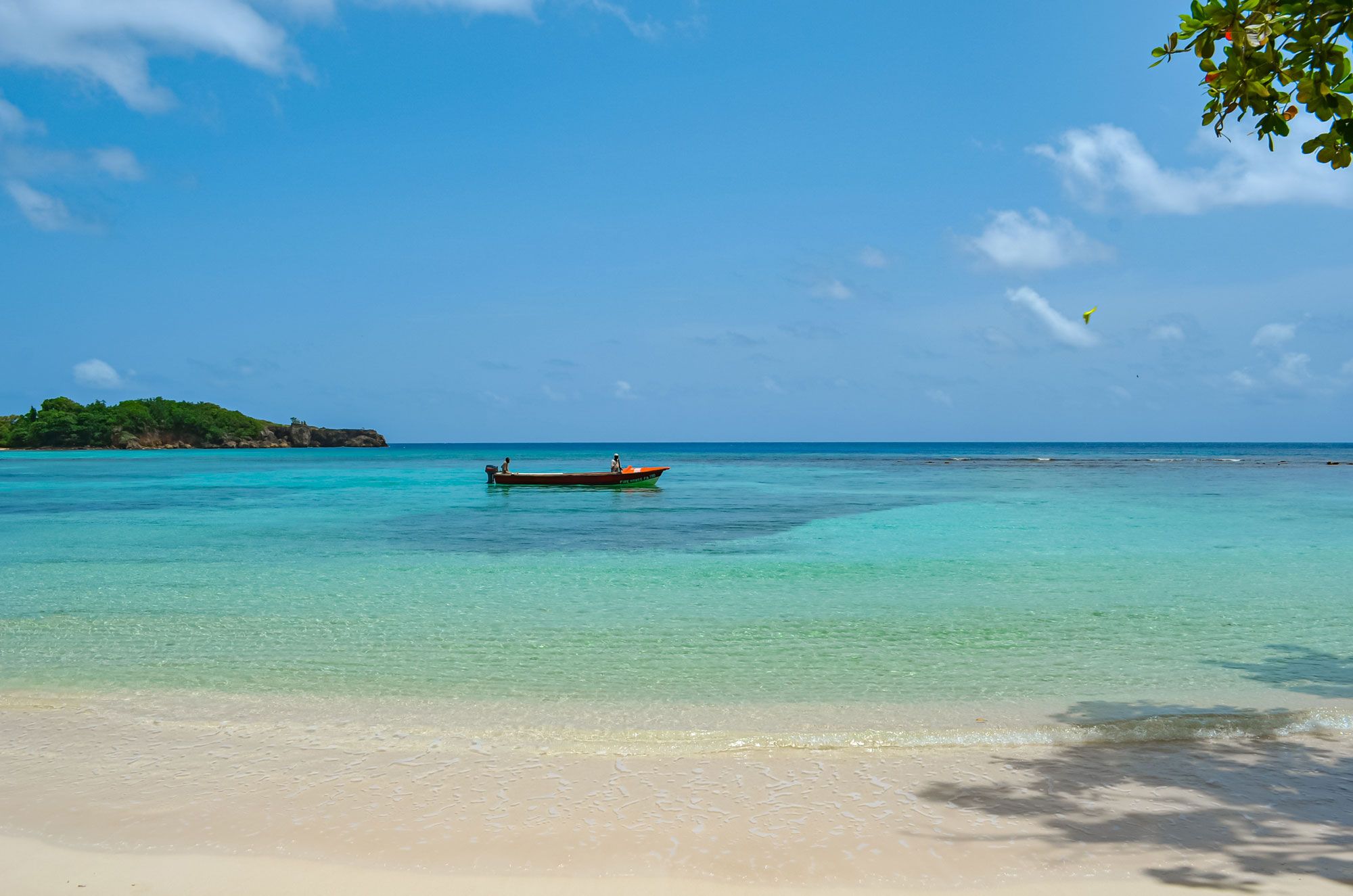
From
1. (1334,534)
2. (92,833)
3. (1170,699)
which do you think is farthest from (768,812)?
(1334,534)

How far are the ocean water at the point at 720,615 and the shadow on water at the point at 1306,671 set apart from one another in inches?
1.5

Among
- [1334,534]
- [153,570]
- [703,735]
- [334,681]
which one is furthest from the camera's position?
[1334,534]

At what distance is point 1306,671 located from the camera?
8.13 m

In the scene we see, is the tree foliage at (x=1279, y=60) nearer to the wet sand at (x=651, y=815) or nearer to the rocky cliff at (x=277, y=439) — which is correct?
the wet sand at (x=651, y=815)

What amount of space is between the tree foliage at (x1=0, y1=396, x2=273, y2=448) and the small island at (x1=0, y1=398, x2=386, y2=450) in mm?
92

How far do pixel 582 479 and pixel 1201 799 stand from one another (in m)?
31.7

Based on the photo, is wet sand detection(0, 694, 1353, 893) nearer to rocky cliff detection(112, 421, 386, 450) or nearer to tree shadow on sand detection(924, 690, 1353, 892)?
tree shadow on sand detection(924, 690, 1353, 892)

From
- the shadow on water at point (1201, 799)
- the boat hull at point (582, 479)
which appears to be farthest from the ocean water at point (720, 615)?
the boat hull at point (582, 479)

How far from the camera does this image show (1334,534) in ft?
65.2

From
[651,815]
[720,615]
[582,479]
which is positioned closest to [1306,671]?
[720,615]

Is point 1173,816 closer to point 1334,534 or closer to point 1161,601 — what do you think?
point 1161,601

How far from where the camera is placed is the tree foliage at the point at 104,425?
117812mm

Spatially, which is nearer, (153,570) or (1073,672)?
(1073,672)

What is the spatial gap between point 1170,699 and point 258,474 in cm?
5802
